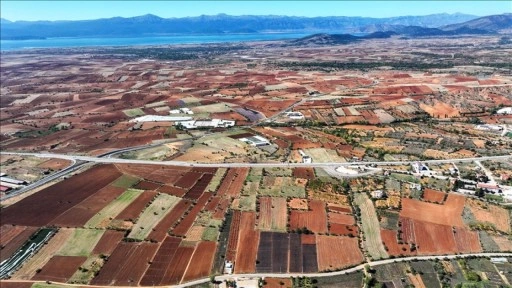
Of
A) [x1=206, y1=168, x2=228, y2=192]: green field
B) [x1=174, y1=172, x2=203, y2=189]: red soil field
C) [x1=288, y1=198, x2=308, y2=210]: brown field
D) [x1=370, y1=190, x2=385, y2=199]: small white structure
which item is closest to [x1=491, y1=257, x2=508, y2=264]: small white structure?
[x1=370, y1=190, x2=385, y2=199]: small white structure

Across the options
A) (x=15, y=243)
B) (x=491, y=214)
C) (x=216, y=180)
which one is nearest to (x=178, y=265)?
(x=15, y=243)

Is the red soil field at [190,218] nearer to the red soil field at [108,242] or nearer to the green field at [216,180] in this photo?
the green field at [216,180]

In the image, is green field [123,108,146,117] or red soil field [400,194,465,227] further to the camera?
green field [123,108,146,117]

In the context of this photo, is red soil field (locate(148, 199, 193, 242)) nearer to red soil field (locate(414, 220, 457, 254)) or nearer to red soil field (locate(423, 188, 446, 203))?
red soil field (locate(414, 220, 457, 254))

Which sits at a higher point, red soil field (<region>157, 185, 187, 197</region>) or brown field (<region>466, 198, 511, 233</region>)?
red soil field (<region>157, 185, 187, 197</region>)

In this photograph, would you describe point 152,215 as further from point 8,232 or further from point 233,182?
point 8,232

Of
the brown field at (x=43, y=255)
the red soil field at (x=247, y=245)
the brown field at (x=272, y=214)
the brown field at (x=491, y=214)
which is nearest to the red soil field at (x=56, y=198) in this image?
the brown field at (x=43, y=255)
